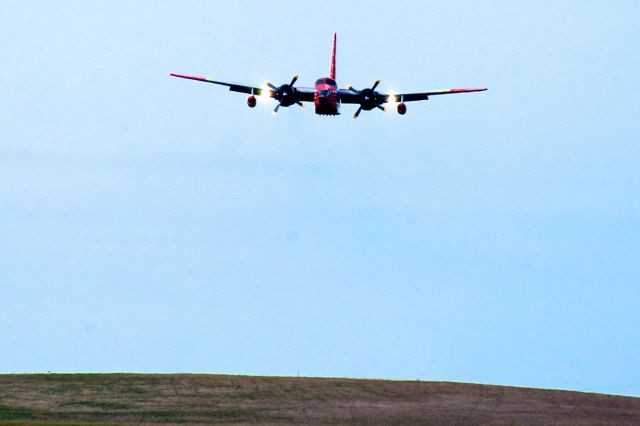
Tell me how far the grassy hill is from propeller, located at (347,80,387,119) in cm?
1975

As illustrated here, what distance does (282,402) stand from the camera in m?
66.6

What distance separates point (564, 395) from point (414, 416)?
1610 centimetres

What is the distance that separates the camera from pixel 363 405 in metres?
65.9

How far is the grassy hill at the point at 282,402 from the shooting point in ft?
200

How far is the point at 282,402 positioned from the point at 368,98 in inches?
846

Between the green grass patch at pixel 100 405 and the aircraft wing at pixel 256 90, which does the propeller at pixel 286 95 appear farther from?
the green grass patch at pixel 100 405

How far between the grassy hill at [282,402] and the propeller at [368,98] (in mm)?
19746

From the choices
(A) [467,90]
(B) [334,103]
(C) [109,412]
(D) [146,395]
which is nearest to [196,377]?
(D) [146,395]

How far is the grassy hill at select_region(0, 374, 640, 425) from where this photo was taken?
200 feet

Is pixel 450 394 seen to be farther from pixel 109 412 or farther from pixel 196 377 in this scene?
pixel 109 412

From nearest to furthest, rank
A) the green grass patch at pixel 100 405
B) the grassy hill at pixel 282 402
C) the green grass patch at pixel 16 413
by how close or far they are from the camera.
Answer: the green grass patch at pixel 16 413 < the grassy hill at pixel 282 402 < the green grass patch at pixel 100 405

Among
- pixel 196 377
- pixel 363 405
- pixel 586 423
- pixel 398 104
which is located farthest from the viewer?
pixel 196 377

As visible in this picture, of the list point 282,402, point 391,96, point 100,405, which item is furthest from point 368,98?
point 100,405

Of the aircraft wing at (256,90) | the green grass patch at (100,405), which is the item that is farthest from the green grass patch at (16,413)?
the aircraft wing at (256,90)
